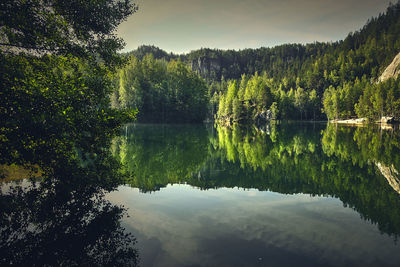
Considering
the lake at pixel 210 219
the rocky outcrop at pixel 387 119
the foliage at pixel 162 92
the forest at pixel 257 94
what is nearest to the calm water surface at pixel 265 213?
the lake at pixel 210 219

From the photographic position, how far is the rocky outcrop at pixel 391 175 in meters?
14.2

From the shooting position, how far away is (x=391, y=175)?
647 inches

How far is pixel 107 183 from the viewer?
12.9 meters

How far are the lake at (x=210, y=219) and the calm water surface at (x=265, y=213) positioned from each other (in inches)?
1.5

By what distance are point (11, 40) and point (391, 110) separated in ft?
384

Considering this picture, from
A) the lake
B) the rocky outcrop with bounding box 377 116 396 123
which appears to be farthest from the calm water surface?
the rocky outcrop with bounding box 377 116 396 123

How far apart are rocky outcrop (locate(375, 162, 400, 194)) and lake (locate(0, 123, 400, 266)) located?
6 centimetres

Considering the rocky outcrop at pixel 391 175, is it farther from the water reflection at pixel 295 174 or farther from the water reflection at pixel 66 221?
the water reflection at pixel 66 221

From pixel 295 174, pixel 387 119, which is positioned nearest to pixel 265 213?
pixel 295 174

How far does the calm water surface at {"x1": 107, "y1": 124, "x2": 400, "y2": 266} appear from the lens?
7.20 metres

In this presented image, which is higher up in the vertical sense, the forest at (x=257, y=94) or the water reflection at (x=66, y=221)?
the forest at (x=257, y=94)

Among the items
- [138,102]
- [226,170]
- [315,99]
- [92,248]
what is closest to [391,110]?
[315,99]

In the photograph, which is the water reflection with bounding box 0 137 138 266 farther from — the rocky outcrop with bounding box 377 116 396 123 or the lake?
the rocky outcrop with bounding box 377 116 396 123

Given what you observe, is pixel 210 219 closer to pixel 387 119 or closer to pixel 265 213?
pixel 265 213
